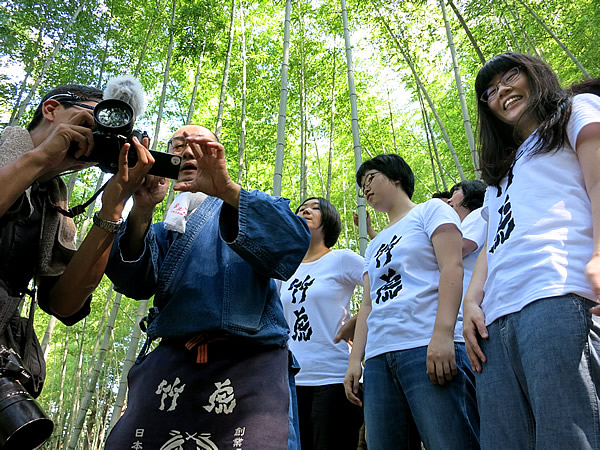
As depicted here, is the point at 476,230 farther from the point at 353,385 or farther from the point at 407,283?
the point at 353,385

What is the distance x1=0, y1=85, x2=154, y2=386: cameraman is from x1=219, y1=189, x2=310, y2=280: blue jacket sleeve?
0.28 m

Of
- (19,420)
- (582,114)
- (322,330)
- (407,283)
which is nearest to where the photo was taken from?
(19,420)

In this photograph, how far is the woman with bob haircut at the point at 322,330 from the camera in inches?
84.7

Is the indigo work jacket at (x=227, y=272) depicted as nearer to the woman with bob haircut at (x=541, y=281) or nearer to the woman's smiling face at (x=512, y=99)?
the woman with bob haircut at (x=541, y=281)

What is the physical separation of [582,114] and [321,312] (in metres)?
1.59

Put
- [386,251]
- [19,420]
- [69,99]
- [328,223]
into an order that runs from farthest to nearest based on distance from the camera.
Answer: [328,223]
[386,251]
[69,99]
[19,420]

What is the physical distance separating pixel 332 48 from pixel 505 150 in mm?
6213

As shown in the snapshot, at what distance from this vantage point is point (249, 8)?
755 cm

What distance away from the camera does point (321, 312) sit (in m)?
2.44

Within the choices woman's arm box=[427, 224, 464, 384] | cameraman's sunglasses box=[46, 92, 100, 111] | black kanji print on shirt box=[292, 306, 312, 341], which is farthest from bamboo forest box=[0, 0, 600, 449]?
cameraman's sunglasses box=[46, 92, 100, 111]

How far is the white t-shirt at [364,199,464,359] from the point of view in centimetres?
168

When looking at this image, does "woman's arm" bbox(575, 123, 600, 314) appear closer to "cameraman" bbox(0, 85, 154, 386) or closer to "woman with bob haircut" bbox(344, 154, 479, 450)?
"woman with bob haircut" bbox(344, 154, 479, 450)

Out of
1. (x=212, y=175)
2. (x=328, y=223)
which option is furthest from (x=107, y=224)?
(x=328, y=223)

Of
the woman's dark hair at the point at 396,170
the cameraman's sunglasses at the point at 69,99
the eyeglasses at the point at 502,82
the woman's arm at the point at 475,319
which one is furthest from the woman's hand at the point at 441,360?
the cameraman's sunglasses at the point at 69,99
